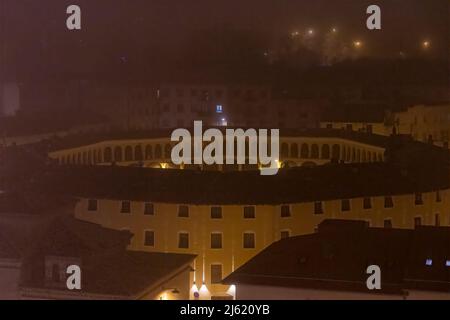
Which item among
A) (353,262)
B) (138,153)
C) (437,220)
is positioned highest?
(138,153)

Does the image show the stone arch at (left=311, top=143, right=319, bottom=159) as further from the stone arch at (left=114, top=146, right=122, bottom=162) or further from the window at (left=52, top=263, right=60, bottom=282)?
the window at (left=52, top=263, right=60, bottom=282)

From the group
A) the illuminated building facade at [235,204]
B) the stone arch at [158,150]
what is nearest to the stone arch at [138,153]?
the stone arch at [158,150]

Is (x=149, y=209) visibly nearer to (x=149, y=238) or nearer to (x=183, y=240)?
(x=149, y=238)

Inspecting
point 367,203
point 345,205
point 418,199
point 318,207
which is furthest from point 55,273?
point 418,199

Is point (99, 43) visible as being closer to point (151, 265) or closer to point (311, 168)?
point (311, 168)

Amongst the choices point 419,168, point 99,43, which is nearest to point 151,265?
point 419,168

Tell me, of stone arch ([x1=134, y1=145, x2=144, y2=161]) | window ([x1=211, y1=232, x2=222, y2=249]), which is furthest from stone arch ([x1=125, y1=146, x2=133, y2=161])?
window ([x1=211, y1=232, x2=222, y2=249])
